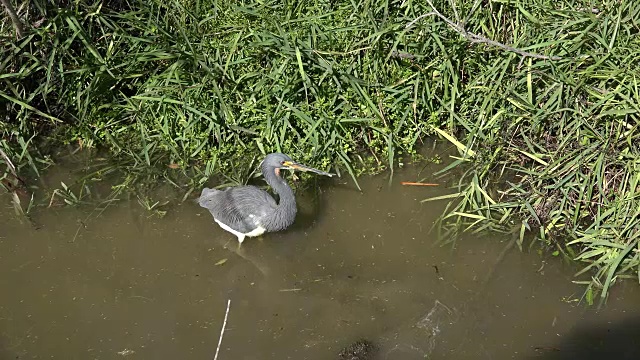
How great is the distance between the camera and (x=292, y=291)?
194 inches

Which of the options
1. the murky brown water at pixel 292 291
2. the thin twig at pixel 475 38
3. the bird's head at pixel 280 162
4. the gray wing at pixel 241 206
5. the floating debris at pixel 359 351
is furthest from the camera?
the thin twig at pixel 475 38

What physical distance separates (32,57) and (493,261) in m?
3.66

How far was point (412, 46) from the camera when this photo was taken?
5875 mm

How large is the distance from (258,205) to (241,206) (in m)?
0.12

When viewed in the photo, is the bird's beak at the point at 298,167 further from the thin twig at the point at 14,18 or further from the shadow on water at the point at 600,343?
the thin twig at the point at 14,18

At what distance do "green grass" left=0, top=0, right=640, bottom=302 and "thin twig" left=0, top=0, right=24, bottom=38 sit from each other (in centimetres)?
5

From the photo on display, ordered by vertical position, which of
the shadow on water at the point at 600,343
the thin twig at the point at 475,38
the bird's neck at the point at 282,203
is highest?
the thin twig at the point at 475,38

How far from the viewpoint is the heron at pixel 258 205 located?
5.17m

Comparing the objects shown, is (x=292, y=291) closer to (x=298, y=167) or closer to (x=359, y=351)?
(x=359, y=351)

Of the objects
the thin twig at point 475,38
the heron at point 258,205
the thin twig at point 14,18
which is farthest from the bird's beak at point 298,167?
the thin twig at point 14,18

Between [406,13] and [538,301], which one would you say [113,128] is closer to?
[406,13]

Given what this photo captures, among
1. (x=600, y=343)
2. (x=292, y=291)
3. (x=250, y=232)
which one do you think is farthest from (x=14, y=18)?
(x=600, y=343)

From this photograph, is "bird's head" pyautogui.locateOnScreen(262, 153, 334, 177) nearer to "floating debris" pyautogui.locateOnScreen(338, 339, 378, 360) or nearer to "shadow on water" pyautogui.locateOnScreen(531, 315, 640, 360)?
"floating debris" pyautogui.locateOnScreen(338, 339, 378, 360)

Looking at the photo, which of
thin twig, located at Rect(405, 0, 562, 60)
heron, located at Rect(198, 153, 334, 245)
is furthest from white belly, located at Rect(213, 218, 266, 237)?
thin twig, located at Rect(405, 0, 562, 60)
